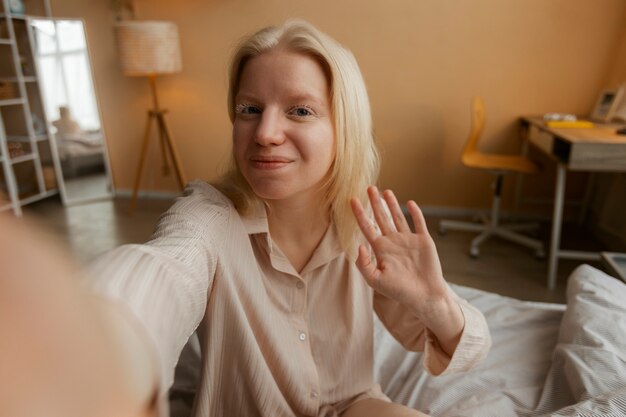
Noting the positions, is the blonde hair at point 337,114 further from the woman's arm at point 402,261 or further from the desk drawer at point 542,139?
the desk drawer at point 542,139

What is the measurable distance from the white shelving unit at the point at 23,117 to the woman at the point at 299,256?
341cm

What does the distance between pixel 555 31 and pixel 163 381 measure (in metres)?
3.49

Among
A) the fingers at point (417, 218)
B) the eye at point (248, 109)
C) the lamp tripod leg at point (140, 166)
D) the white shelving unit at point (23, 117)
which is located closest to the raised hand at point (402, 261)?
the fingers at point (417, 218)

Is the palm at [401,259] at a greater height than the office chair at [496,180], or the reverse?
the palm at [401,259]

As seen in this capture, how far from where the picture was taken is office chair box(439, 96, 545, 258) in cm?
259

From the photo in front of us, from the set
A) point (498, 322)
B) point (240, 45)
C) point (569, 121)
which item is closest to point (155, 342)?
point (240, 45)

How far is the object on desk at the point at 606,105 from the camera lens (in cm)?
265

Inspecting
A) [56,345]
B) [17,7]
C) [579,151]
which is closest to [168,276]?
[56,345]

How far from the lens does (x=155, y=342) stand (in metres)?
0.37

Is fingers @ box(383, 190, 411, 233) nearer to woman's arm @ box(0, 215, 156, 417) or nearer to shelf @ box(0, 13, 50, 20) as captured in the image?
woman's arm @ box(0, 215, 156, 417)

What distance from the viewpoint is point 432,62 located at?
307 cm

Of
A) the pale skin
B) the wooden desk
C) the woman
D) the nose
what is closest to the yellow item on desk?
the wooden desk

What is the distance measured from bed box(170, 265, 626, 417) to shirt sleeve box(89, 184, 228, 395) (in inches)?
26.5

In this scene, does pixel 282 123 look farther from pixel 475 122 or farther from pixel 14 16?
pixel 14 16
